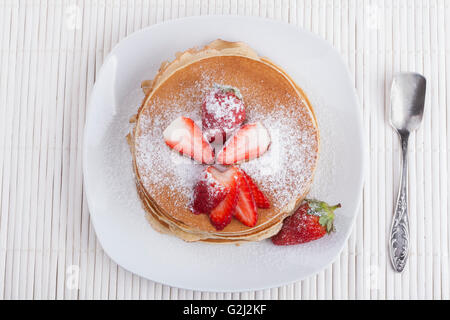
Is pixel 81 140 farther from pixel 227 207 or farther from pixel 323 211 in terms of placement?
pixel 323 211

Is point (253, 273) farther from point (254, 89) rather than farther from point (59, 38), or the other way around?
point (59, 38)

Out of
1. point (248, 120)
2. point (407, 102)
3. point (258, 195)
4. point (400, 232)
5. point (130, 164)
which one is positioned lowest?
point (400, 232)

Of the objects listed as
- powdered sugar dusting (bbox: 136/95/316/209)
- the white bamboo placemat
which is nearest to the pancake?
powdered sugar dusting (bbox: 136/95/316/209)

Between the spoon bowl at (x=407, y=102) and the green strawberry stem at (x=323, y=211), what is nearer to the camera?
the green strawberry stem at (x=323, y=211)

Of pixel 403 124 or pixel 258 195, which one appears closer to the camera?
pixel 258 195

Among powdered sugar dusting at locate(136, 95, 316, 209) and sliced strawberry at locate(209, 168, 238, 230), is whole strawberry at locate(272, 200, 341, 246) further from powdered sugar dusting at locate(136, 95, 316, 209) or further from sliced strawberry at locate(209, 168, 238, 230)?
sliced strawberry at locate(209, 168, 238, 230)

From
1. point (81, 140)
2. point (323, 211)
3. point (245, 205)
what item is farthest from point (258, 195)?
point (81, 140)

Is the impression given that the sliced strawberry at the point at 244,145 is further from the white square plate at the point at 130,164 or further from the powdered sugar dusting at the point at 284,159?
the white square plate at the point at 130,164

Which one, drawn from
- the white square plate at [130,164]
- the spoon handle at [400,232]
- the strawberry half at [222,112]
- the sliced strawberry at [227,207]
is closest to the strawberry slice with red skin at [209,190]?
the sliced strawberry at [227,207]
